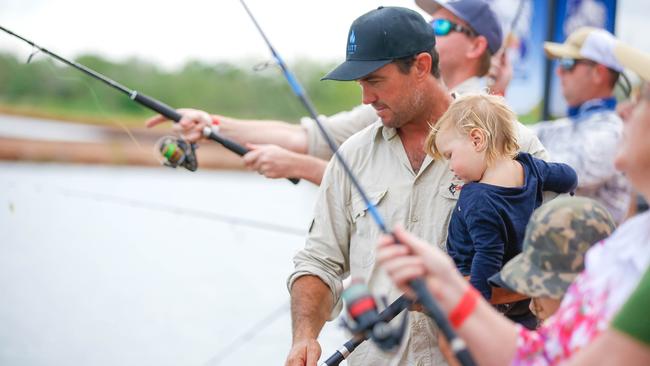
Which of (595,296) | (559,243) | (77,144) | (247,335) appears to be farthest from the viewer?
(77,144)

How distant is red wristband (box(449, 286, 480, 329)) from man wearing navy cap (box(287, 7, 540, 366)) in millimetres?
1101

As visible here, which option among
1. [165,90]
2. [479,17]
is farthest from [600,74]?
[165,90]

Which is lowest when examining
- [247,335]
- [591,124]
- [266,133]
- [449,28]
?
[247,335]

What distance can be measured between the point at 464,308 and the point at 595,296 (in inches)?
9.4

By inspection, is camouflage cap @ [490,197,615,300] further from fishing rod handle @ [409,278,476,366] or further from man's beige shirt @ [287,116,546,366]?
man's beige shirt @ [287,116,546,366]

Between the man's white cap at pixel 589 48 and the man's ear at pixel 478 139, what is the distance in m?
2.16

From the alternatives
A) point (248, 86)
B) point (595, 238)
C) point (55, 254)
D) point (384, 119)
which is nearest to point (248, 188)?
point (248, 86)

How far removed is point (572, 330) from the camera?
5.58 feet

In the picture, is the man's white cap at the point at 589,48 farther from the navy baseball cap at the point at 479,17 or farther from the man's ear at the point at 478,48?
the man's ear at the point at 478,48

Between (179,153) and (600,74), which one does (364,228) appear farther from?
(600,74)

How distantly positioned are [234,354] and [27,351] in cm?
131

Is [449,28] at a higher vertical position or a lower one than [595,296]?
lower

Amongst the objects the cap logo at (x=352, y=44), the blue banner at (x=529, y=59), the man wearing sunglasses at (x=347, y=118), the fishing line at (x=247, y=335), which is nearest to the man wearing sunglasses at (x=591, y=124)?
the man wearing sunglasses at (x=347, y=118)

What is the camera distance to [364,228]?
2.94 meters
